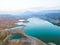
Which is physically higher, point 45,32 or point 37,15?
point 37,15

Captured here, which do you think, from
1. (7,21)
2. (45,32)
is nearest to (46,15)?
(45,32)

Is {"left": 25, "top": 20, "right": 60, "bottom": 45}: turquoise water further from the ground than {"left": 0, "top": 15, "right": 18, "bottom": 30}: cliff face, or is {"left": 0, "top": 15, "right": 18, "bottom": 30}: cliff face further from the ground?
{"left": 0, "top": 15, "right": 18, "bottom": 30}: cliff face

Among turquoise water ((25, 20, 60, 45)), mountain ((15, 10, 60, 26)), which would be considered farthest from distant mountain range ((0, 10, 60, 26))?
turquoise water ((25, 20, 60, 45))

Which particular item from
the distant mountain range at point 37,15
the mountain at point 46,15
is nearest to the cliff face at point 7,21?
the distant mountain range at point 37,15

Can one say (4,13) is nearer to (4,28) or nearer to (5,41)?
(4,28)

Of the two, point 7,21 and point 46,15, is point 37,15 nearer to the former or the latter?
point 46,15

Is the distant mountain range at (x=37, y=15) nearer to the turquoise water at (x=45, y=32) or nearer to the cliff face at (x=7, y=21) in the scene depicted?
the cliff face at (x=7, y=21)

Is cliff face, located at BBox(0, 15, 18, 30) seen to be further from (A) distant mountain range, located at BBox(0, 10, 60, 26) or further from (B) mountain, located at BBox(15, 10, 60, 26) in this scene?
(B) mountain, located at BBox(15, 10, 60, 26)

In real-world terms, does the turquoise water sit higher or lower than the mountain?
lower

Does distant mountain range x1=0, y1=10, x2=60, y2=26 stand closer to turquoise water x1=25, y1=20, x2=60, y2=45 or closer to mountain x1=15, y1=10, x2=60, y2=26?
mountain x1=15, y1=10, x2=60, y2=26

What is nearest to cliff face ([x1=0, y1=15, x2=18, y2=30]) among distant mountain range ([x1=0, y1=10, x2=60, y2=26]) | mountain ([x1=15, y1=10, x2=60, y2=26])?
distant mountain range ([x1=0, y1=10, x2=60, y2=26])
